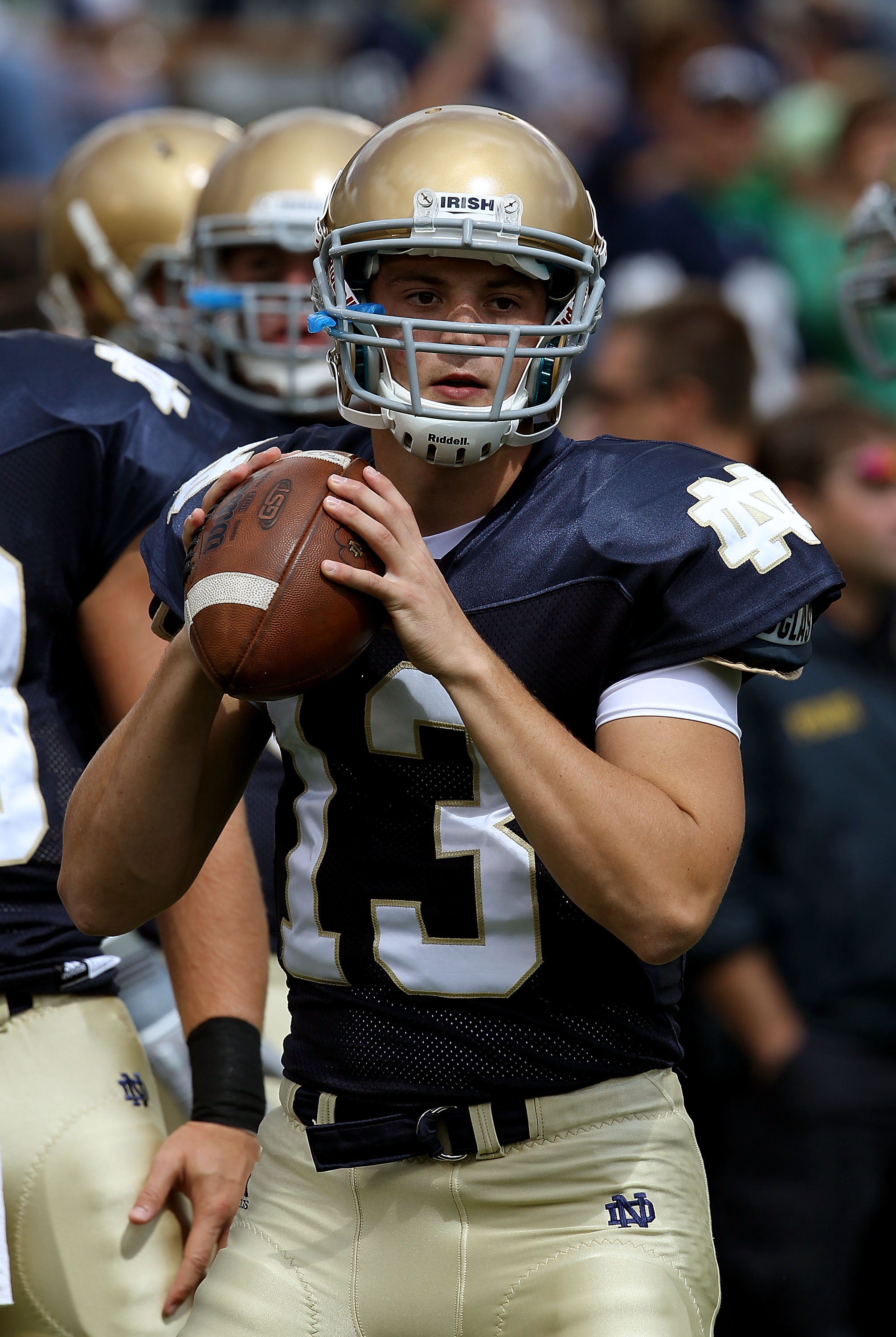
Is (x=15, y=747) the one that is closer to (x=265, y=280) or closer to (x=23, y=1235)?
(x=23, y=1235)

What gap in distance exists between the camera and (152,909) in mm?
2160

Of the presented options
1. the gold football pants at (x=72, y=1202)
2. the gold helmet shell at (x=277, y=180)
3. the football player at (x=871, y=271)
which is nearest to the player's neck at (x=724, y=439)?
the football player at (x=871, y=271)

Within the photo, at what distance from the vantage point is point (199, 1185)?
229cm

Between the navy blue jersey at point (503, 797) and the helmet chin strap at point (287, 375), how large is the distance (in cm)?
137

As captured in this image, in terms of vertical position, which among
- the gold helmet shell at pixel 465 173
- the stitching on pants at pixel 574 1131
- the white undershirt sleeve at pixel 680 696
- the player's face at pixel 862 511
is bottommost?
the stitching on pants at pixel 574 1131

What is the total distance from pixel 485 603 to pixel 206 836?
478 mm

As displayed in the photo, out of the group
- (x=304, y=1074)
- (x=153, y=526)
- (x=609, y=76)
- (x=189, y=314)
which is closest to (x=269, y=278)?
(x=189, y=314)

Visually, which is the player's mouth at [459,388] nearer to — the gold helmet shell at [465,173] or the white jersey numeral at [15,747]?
the gold helmet shell at [465,173]

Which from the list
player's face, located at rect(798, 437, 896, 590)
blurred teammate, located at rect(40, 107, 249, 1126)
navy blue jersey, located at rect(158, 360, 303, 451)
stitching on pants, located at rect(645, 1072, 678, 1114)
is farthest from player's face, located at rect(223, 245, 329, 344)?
stitching on pants, located at rect(645, 1072, 678, 1114)

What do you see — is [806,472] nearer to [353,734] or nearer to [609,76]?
[353,734]

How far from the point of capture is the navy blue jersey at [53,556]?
2361 mm

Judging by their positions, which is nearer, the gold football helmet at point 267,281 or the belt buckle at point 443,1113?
the belt buckle at point 443,1113

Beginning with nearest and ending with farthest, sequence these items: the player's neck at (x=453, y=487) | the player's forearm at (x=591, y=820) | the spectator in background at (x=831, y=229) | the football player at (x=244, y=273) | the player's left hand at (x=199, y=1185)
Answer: the player's forearm at (x=591, y=820) < the player's neck at (x=453, y=487) < the player's left hand at (x=199, y=1185) < the football player at (x=244, y=273) < the spectator in background at (x=831, y=229)

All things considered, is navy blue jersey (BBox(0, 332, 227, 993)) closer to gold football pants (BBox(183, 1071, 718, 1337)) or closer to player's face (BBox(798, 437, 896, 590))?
gold football pants (BBox(183, 1071, 718, 1337))
